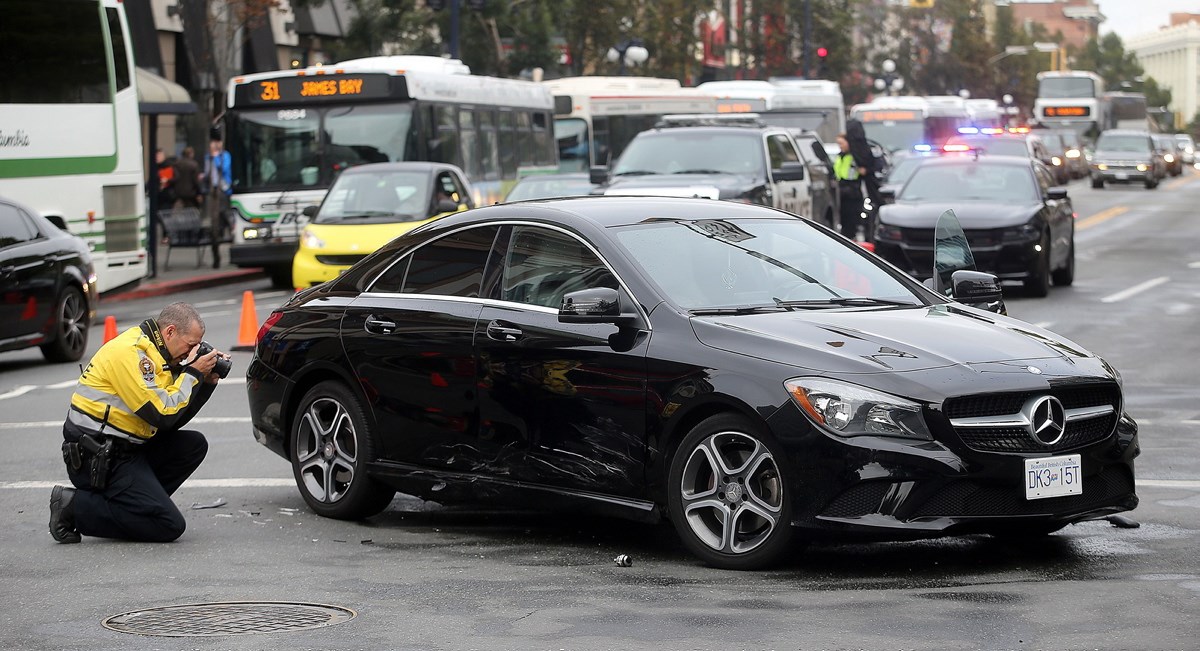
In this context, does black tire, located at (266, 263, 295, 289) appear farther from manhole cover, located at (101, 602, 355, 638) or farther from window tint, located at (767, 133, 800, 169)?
manhole cover, located at (101, 602, 355, 638)

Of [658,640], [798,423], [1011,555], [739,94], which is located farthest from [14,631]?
[739,94]

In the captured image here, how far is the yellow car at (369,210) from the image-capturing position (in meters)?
21.8

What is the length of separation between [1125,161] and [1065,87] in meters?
24.3

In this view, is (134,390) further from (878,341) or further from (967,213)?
(967,213)

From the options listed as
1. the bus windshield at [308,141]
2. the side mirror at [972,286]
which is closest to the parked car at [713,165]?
the bus windshield at [308,141]

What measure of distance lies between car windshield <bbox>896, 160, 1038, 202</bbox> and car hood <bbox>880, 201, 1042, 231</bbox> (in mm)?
359

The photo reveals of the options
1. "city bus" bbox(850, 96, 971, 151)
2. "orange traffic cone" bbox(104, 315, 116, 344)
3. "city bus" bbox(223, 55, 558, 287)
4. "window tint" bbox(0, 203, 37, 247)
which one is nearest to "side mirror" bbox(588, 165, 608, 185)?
"city bus" bbox(223, 55, 558, 287)

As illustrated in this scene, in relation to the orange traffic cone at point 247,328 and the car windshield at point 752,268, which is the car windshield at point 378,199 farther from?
the car windshield at point 752,268

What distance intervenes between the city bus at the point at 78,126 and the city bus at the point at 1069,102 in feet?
215

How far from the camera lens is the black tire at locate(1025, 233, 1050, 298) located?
2127 centimetres

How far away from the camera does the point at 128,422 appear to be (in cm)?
876

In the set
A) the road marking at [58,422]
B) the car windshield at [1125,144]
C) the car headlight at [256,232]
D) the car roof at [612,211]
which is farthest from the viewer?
the car windshield at [1125,144]

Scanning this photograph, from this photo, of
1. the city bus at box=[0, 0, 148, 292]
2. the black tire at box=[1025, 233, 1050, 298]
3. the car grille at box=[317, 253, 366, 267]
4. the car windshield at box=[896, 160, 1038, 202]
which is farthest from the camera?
the car windshield at box=[896, 160, 1038, 202]

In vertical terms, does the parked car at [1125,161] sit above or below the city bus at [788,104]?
below
